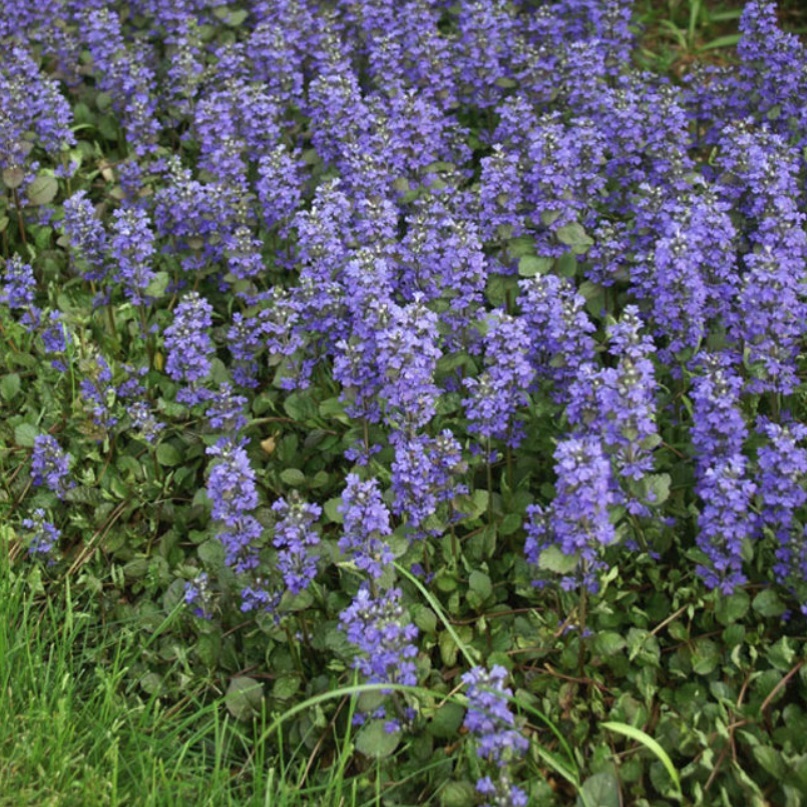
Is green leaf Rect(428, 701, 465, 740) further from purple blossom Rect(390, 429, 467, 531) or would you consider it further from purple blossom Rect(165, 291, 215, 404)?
purple blossom Rect(165, 291, 215, 404)

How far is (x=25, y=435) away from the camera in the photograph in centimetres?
456

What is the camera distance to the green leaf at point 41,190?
5324mm

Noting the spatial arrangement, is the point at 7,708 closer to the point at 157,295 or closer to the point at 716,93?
the point at 157,295

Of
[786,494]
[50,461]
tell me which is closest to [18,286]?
[50,461]

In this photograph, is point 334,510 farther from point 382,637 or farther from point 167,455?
point 167,455

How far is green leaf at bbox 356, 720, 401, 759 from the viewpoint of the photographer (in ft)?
10.9

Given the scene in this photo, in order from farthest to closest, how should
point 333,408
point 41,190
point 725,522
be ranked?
point 41,190 → point 333,408 → point 725,522

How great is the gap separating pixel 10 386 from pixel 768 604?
3.08 meters

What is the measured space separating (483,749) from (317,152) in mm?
3157

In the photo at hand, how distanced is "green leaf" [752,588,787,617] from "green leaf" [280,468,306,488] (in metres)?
1.66

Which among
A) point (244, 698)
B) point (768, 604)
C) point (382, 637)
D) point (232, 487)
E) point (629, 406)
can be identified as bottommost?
point (244, 698)

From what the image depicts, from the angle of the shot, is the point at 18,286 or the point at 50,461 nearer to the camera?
the point at 50,461

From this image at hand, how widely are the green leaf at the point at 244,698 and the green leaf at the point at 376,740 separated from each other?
1.46ft

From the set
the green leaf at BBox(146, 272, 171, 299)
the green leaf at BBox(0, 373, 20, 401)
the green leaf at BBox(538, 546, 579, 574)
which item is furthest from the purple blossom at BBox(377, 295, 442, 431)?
the green leaf at BBox(0, 373, 20, 401)
